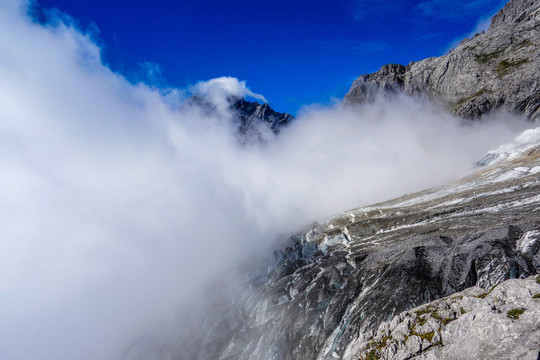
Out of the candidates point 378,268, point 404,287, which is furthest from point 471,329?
point 378,268

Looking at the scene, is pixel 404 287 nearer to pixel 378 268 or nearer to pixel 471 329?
pixel 378 268

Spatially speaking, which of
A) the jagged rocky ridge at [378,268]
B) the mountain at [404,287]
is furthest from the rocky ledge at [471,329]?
the jagged rocky ridge at [378,268]

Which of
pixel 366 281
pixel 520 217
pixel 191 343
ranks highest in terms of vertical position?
pixel 520 217

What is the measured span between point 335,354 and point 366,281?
20.8 meters

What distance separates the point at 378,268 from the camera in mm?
78875

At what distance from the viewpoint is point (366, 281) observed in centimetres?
7744

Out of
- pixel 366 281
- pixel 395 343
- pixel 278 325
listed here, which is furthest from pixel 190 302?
pixel 395 343

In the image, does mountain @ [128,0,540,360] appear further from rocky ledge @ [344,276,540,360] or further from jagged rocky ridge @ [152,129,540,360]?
jagged rocky ridge @ [152,129,540,360]

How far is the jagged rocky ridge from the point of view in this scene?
6297 cm

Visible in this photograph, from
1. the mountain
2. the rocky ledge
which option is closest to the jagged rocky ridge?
the mountain

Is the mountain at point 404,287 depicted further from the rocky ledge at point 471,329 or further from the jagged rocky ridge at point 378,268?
the jagged rocky ridge at point 378,268

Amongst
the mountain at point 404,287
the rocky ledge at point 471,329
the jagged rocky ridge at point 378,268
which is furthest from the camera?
the jagged rocky ridge at point 378,268

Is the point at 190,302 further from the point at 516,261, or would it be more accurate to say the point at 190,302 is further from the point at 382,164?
the point at 382,164

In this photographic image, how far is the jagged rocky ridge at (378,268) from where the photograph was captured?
63.0 m
